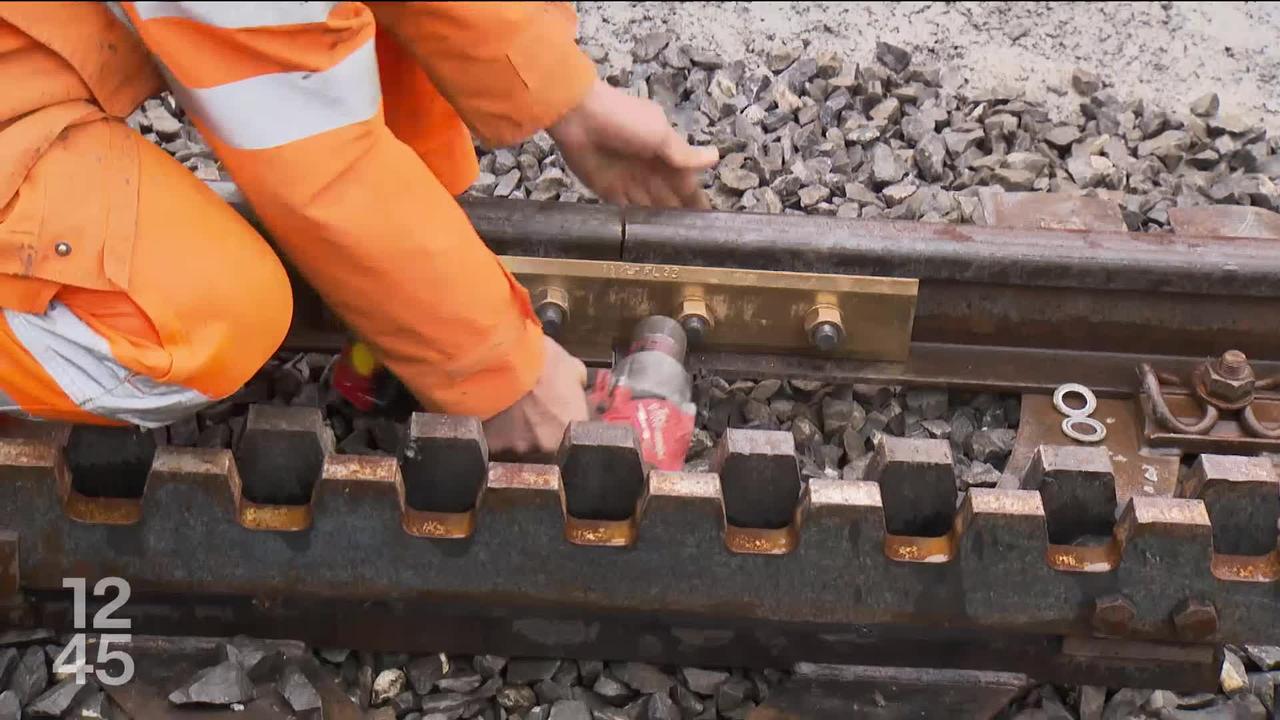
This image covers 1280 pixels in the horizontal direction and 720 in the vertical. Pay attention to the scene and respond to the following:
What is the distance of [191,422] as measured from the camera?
2.81 metres

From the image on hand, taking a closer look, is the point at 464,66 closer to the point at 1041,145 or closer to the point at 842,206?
the point at 842,206

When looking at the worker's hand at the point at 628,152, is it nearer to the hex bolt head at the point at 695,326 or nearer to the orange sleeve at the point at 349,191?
the hex bolt head at the point at 695,326

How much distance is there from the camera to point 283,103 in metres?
1.98

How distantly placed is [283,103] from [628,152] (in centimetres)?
95

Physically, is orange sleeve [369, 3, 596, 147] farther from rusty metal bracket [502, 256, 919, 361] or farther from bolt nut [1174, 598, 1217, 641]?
bolt nut [1174, 598, 1217, 641]

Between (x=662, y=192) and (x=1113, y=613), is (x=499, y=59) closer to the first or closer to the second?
(x=662, y=192)

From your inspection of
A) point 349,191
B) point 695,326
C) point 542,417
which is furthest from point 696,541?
point 349,191

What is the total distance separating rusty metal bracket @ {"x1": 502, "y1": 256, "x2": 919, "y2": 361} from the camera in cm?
285

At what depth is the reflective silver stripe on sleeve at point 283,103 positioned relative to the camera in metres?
1.96

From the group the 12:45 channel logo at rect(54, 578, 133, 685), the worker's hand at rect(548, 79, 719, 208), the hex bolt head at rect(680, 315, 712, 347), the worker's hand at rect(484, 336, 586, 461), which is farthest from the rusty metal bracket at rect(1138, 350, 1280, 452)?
the 12:45 channel logo at rect(54, 578, 133, 685)

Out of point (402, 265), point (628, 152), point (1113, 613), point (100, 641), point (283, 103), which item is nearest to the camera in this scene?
point (283, 103)

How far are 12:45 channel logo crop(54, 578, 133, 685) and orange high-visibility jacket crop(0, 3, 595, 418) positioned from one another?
0.53 m

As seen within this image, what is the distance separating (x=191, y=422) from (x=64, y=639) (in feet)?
1.69

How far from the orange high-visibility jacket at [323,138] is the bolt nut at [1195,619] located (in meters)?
1.19
